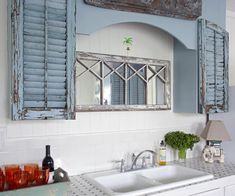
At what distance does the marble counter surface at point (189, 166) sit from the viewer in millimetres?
1811

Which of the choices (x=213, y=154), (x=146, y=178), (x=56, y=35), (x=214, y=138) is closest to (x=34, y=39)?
(x=56, y=35)

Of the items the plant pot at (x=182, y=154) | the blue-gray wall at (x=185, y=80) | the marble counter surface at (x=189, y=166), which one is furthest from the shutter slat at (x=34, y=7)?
the plant pot at (x=182, y=154)

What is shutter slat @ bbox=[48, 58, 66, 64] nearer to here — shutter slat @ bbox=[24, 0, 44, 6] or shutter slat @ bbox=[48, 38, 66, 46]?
shutter slat @ bbox=[48, 38, 66, 46]

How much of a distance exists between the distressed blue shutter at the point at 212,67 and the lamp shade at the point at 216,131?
150 mm

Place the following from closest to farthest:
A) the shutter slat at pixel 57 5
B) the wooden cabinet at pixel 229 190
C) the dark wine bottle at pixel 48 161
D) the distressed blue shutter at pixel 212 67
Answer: the shutter slat at pixel 57 5 < the dark wine bottle at pixel 48 161 < the wooden cabinet at pixel 229 190 < the distressed blue shutter at pixel 212 67

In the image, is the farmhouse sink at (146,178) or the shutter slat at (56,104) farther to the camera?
the farmhouse sink at (146,178)

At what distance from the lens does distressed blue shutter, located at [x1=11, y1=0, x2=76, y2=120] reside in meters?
1.66

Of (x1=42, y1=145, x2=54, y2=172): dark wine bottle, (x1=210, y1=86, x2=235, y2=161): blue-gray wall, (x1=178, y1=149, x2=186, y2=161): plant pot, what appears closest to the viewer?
(x1=42, y1=145, x2=54, y2=172): dark wine bottle

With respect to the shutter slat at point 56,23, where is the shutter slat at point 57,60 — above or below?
below

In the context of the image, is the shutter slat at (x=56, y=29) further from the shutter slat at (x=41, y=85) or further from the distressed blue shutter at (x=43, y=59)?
the shutter slat at (x=41, y=85)

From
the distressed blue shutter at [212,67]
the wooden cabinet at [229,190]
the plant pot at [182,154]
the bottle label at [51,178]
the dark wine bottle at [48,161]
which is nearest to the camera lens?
the bottle label at [51,178]

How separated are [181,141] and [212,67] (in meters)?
0.73

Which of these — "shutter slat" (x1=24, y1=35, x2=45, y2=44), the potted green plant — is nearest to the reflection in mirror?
the potted green plant

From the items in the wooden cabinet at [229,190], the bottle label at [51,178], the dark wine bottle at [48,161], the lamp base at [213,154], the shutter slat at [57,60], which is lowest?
the wooden cabinet at [229,190]
